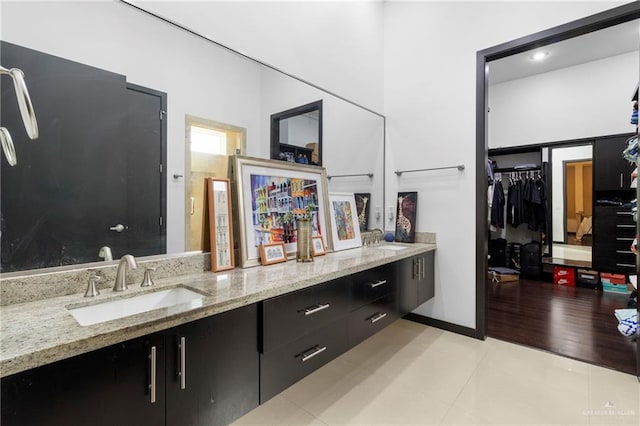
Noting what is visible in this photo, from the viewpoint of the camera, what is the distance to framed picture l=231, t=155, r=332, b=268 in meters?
1.84

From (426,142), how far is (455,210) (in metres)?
0.74

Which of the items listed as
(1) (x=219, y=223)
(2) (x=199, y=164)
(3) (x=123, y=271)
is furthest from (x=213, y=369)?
(2) (x=199, y=164)

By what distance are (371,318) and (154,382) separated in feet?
4.43

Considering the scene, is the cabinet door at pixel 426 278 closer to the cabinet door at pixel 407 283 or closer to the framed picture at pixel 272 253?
the cabinet door at pixel 407 283

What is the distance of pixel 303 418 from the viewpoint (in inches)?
67.0

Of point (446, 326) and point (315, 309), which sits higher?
point (315, 309)

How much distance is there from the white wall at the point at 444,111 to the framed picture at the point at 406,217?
7 cm

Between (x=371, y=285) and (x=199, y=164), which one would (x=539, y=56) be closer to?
(x=371, y=285)

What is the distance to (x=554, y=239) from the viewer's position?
4.90 m

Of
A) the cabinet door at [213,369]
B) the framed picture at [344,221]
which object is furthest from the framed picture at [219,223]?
the framed picture at [344,221]

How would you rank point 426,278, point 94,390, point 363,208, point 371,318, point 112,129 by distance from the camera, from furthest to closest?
point 363,208 → point 426,278 → point 371,318 → point 112,129 → point 94,390

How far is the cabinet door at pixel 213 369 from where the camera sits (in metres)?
1.03

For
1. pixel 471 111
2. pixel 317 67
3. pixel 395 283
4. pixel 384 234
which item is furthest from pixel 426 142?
pixel 395 283

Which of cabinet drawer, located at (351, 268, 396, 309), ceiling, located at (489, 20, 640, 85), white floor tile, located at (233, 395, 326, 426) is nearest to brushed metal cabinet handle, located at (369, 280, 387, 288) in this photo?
cabinet drawer, located at (351, 268, 396, 309)
